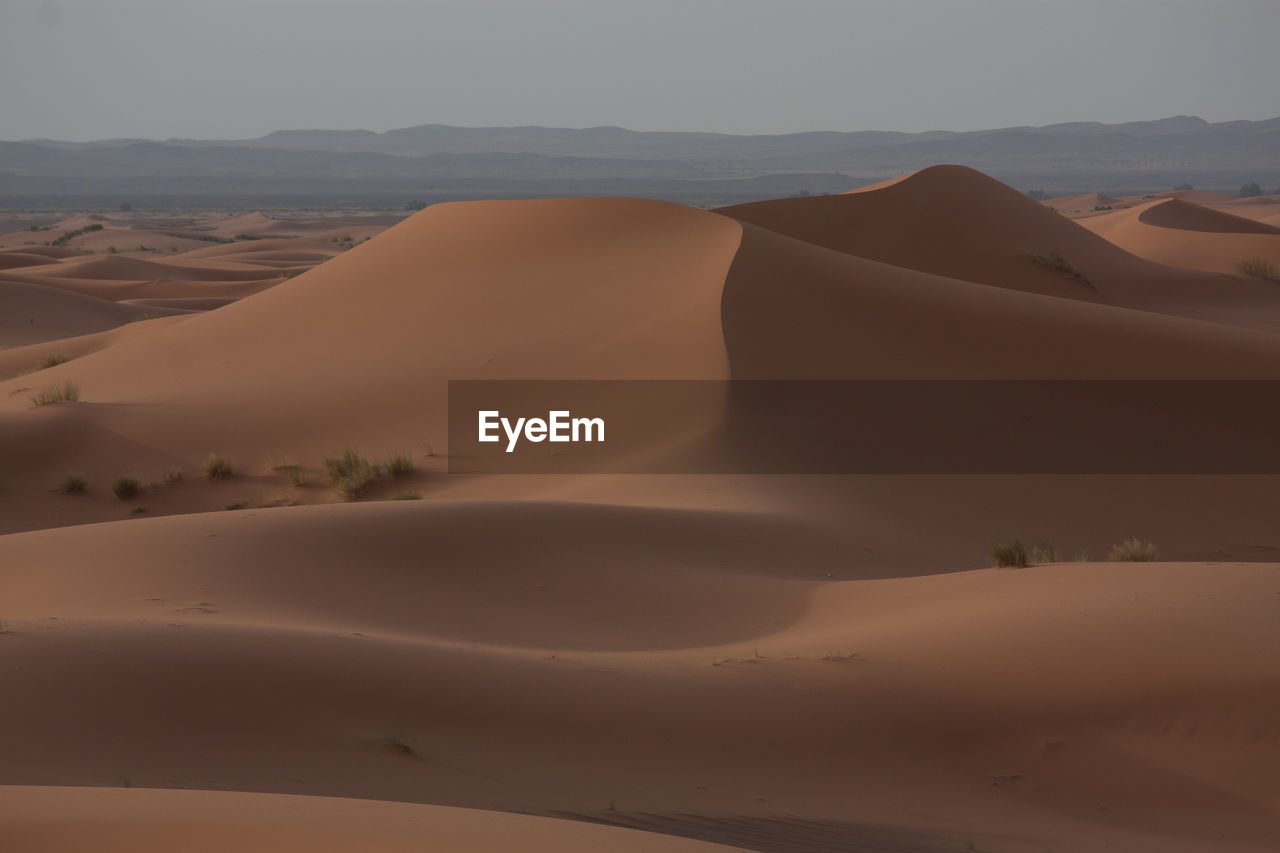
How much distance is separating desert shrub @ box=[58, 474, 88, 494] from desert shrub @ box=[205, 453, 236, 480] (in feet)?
5.21

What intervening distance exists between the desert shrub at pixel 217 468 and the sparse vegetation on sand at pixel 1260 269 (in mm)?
34192

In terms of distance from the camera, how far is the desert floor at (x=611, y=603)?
19.3 feet

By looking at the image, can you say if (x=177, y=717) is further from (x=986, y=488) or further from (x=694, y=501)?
(x=986, y=488)

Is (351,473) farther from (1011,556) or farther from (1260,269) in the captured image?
(1260,269)

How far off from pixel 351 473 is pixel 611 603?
7.19 metres

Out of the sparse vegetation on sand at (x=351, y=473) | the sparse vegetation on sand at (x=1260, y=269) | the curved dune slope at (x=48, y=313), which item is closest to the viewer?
the sparse vegetation on sand at (x=351, y=473)

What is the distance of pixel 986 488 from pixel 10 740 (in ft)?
42.5

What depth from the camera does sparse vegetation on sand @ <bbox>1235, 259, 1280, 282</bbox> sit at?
41103mm

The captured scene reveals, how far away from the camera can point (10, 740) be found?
5500 mm

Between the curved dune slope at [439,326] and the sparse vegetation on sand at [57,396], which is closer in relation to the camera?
the curved dune slope at [439,326]

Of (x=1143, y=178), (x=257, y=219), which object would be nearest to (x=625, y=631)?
(x=257, y=219)

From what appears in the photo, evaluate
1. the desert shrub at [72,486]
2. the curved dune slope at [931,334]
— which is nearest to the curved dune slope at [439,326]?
the curved dune slope at [931,334]

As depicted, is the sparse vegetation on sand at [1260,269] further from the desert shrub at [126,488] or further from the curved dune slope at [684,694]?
the curved dune slope at [684,694]

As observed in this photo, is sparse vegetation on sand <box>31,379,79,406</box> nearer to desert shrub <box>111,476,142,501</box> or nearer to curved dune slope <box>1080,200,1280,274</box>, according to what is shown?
desert shrub <box>111,476,142,501</box>
